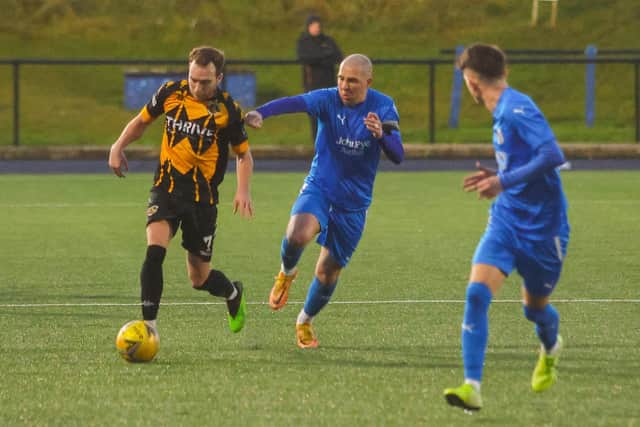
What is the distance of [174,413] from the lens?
7.00m

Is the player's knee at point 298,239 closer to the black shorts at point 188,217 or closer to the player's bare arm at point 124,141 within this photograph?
the black shorts at point 188,217

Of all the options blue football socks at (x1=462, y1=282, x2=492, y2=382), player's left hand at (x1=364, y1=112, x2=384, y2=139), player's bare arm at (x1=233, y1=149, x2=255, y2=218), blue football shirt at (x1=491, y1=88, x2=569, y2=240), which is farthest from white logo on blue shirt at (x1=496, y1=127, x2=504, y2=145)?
player's bare arm at (x1=233, y1=149, x2=255, y2=218)

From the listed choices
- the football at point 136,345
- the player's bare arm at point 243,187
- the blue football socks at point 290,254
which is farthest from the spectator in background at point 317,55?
the football at point 136,345

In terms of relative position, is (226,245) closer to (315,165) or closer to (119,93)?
(315,165)

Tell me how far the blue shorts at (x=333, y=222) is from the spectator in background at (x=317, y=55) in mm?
16769

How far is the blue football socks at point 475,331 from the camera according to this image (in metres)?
6.98

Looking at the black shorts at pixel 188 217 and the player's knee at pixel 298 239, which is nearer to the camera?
the black shorts at pixel 188 217

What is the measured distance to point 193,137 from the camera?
28.9 feet

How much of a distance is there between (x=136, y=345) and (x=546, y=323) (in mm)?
2206

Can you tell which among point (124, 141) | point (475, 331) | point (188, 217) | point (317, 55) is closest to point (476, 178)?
point (475, 331)

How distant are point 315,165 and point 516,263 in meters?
2.46

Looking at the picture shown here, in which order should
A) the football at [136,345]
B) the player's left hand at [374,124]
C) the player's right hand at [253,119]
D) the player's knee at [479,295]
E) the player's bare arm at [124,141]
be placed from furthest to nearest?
the player's bare arm at [124,141] → the player's right hand at [253,119] → the player's left hand at [374,124] → the football at [136,345] → the player's knee at [479,295]

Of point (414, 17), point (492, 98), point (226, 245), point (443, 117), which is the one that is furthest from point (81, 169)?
point (414, 17)

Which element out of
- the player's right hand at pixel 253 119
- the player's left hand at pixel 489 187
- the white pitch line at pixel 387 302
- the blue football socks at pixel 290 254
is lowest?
the white pitch line at pixel 387 302
